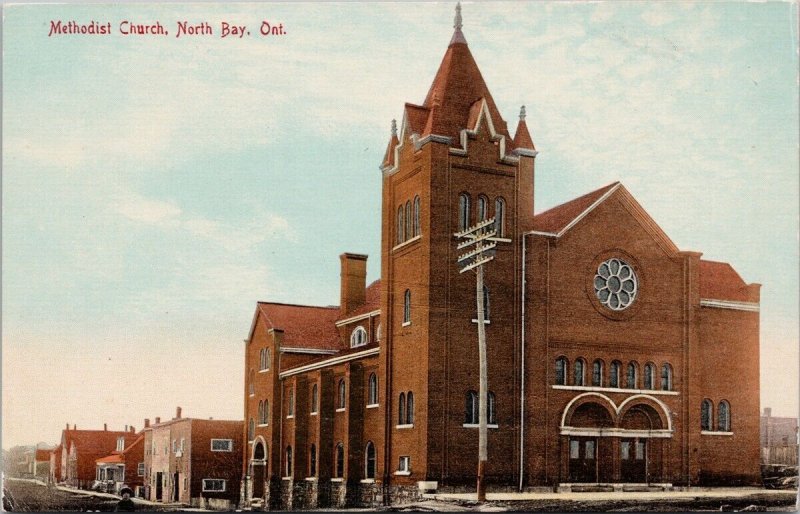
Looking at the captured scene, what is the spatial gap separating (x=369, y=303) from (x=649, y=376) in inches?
442

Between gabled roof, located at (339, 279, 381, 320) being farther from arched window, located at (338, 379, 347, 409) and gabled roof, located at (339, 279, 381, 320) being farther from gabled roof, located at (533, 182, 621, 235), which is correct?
gabled roof, located at (533, 182, 621, 235)

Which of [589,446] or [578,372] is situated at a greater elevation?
[578,372]

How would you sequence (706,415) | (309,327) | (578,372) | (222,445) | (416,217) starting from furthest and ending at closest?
(309,327)
(222,445)
(706,415)
(578,372)
(416,217)

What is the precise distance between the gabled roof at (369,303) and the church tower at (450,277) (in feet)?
18.3

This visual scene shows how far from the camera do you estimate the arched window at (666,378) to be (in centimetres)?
3791

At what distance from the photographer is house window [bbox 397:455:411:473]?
117 ft

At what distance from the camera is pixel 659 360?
3762 centimetres

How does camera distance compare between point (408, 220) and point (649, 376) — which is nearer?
point (408, 220)

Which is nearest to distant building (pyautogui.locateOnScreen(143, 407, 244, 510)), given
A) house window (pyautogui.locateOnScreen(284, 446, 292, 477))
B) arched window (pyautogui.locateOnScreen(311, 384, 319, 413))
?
house window (pyautogui.locateOnScreen(284, 446, 292, 477))

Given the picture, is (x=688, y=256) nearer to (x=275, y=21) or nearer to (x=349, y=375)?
(x=349, y=375)

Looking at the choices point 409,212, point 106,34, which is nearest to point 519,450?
point 409,212

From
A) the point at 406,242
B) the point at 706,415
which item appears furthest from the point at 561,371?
the point at 406,242

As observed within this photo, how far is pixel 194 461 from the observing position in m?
38.8

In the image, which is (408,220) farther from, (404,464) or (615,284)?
(404,464)
